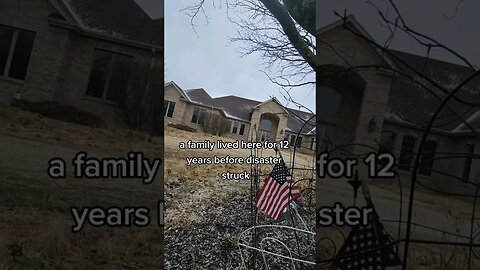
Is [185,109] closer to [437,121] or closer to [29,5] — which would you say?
[29,5]

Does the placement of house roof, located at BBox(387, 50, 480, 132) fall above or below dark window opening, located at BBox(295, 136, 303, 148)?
above

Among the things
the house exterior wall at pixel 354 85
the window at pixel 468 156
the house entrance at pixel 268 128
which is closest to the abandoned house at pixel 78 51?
the house entrance at pixel 268 128

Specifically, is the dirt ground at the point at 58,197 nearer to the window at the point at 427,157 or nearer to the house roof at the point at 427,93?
the house roof at the point at 427,93

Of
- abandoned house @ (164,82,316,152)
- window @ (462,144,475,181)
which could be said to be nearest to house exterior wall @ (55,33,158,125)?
abandoned house @ (164,82,316,152)

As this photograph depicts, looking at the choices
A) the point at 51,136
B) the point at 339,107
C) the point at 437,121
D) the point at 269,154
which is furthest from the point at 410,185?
the point at 51,136

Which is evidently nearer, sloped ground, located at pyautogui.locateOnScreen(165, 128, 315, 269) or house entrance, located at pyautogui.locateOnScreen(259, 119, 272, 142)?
sloped ground, located at pyautogui.locateOnScreen(165, 128, 315, 269)

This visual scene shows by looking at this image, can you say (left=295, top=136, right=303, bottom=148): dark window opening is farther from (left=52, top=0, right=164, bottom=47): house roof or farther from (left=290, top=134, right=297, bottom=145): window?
(left=52, top=0, right=164, bottom=47): house roof

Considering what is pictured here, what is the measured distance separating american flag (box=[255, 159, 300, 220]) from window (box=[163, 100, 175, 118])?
66 cm

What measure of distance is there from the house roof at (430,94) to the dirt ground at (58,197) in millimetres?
1261

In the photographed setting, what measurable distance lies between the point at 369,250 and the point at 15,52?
81.6 inches

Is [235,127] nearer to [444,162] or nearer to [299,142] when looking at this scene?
[299,142]

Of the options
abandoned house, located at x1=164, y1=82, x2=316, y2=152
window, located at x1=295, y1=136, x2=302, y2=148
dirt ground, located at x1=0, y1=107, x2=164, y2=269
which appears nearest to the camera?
dirt ground, located at x1=0, y1=107, x2=164, y2=269

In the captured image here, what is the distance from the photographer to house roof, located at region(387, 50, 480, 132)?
2.53m

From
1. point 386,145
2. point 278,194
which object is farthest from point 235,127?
point 386,145
